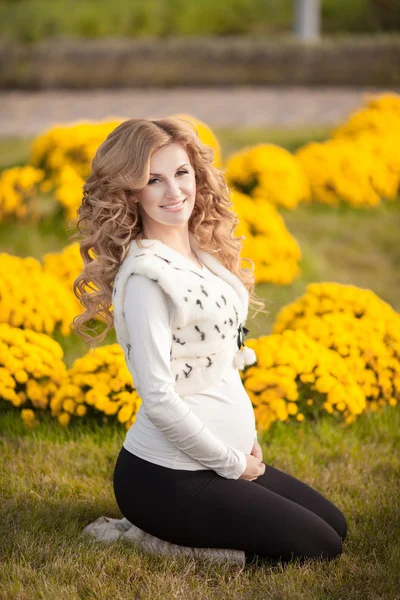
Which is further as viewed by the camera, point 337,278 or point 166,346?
point 337,278

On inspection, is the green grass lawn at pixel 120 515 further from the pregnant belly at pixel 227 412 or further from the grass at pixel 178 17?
the grass at pixel 178 17

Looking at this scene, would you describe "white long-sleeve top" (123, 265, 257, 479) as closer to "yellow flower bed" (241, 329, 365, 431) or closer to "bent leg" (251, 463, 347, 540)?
"bent leg" (251, 463, 347, 540)

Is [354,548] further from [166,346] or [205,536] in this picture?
[166,346]

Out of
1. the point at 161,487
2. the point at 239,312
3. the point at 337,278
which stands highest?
the point at 239,312

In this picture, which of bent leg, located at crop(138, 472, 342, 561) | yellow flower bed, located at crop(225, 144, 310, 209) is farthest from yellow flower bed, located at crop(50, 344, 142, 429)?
yellow flower bed, located at crop(225, 144, 310, 209)

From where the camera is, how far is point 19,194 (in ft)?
→ 21.3

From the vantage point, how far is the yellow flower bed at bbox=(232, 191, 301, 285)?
569 cm

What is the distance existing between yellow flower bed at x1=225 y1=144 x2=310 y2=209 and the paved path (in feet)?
13.9

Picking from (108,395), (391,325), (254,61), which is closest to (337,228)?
(391,325)

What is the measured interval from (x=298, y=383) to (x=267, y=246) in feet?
7.18

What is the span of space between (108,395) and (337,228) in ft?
14.0

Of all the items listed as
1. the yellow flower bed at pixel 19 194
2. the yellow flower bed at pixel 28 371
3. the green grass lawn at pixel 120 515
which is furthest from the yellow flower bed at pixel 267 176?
the yellow flower bed at pixel 28 371

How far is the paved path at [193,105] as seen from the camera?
39.6ft

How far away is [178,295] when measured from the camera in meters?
2.35
